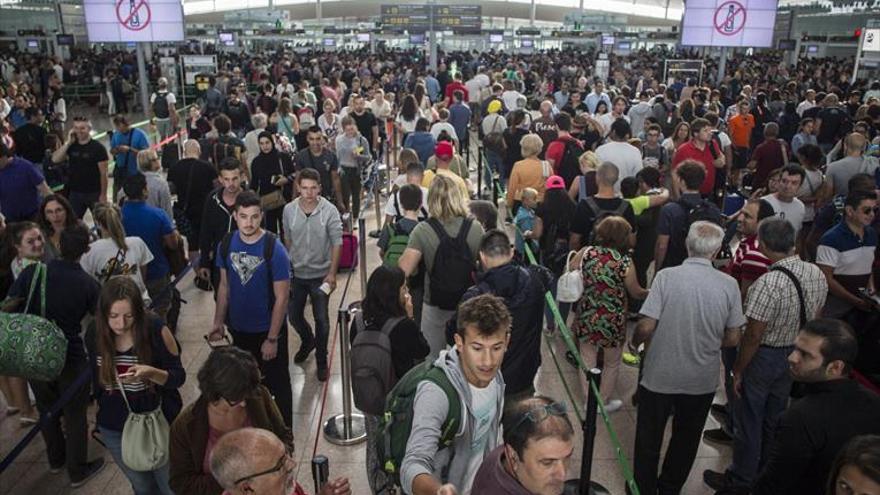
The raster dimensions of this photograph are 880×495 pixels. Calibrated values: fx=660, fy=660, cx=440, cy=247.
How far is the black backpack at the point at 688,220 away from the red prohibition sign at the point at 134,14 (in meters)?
11.1

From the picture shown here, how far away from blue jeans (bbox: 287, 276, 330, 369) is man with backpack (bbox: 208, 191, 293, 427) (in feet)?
3.27

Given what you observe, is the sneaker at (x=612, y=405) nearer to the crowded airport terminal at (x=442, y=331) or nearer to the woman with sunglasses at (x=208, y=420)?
the crowded airport terminal at (x=442, y=331)

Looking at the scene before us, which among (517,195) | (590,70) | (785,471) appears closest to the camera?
(785,471)

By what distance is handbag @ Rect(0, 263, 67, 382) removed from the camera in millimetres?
3426

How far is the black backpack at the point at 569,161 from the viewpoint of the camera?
744cm

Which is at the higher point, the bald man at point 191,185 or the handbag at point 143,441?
the bald man at point 191,185

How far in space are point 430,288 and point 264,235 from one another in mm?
1164

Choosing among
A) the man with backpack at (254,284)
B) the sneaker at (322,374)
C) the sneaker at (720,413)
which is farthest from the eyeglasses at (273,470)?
the sneaker at (720,413)

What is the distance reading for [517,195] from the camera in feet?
21.7

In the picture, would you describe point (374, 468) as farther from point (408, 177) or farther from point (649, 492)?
point (408, 177)

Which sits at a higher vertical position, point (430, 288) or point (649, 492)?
point (430, 288)

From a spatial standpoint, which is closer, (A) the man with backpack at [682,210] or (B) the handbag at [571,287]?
(B) the handbag at [571,287]

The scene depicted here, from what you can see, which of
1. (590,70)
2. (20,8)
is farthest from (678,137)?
(20,8)

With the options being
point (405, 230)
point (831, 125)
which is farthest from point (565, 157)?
point (831, 125)
